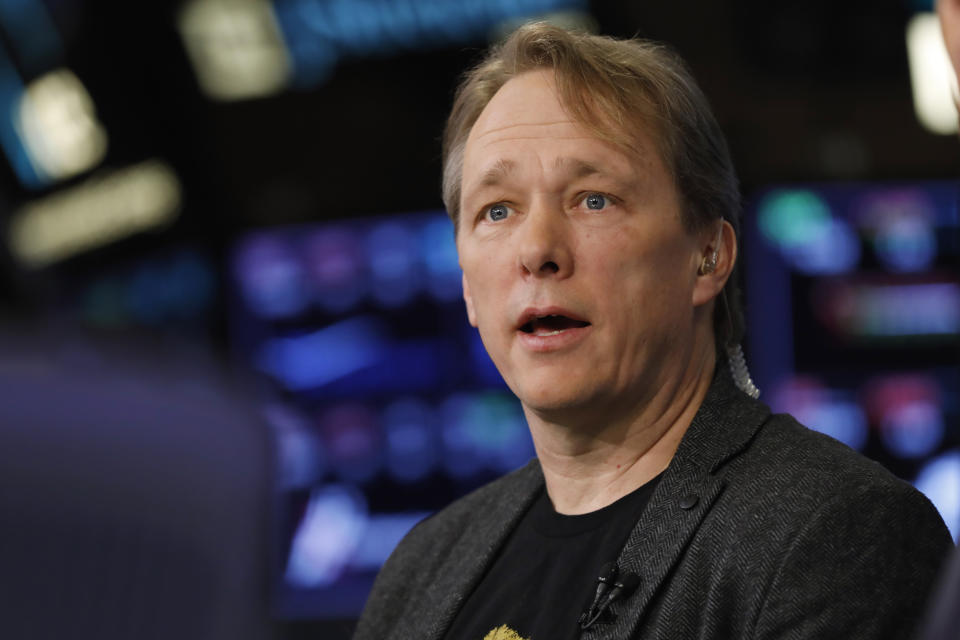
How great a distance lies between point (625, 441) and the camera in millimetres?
1612

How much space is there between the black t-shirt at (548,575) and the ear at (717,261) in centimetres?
26

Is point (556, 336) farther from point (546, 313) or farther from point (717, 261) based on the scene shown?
point (717, 261)

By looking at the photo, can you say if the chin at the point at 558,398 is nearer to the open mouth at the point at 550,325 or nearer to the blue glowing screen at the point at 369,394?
the open mouth at the point at 550,325

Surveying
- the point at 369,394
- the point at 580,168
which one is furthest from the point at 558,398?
the point at 369,394

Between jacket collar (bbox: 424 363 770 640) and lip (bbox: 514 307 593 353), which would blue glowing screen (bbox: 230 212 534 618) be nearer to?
jacket collar (bbox: 424 363 770 640)

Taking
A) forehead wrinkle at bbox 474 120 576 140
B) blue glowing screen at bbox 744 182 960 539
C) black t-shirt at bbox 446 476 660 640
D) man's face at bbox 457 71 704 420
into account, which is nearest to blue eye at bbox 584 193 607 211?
man's face at bbox 457 71 704 420

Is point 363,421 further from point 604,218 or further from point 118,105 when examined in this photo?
point 604,218

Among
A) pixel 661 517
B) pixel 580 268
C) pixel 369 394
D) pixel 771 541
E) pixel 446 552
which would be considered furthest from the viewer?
pixel 369 394

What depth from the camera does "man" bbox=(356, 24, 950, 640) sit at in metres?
1.36

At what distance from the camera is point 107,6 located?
5531mm

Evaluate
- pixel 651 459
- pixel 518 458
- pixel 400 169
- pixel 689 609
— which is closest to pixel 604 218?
pixel 651 459

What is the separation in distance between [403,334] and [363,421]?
1.30 feet

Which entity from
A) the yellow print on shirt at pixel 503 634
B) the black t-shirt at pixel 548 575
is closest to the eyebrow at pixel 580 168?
the black t-shirt at pixel 548 575

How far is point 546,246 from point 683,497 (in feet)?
1.15
